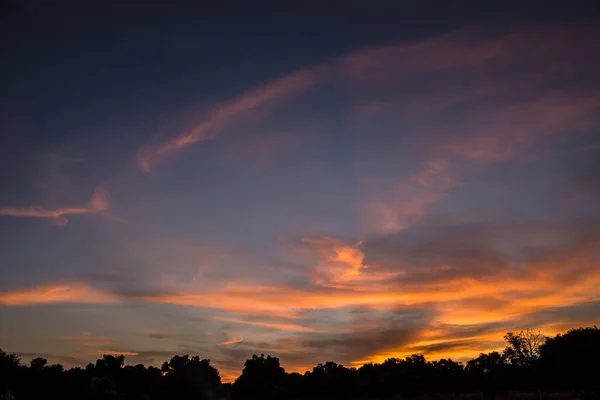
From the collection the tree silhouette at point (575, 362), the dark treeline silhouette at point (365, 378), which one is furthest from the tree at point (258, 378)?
the tree silhouette at point (575, 362)

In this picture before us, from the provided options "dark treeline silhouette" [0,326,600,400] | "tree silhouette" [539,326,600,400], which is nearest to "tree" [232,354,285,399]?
"dark treeline silhouette" [0,326,600,400]

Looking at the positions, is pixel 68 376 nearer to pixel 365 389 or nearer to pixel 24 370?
pixel 24 370

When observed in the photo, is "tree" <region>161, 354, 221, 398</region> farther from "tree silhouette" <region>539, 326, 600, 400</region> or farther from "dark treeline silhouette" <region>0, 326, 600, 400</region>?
"tree silhouette" <region>539, 326, 600, 400</region>

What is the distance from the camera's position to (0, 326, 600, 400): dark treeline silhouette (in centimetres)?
7125

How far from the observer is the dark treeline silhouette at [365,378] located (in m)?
71.2

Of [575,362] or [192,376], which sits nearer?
[575,362]

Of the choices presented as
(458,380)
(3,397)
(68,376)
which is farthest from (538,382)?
(68,376)

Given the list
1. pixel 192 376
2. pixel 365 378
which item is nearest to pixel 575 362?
pixel 365 378

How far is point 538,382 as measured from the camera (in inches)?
2982

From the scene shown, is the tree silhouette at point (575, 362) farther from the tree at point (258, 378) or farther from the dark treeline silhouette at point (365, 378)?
the tree at point (258, 378)

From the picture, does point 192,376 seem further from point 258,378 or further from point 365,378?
point 365,378

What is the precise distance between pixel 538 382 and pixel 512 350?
55486 mm

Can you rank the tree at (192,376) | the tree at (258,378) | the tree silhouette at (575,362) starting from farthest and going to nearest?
1. the tree at (258,378)
2. the tree at (192,376)
3. the tree silhouette at (575,362)

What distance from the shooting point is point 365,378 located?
116438 mm
